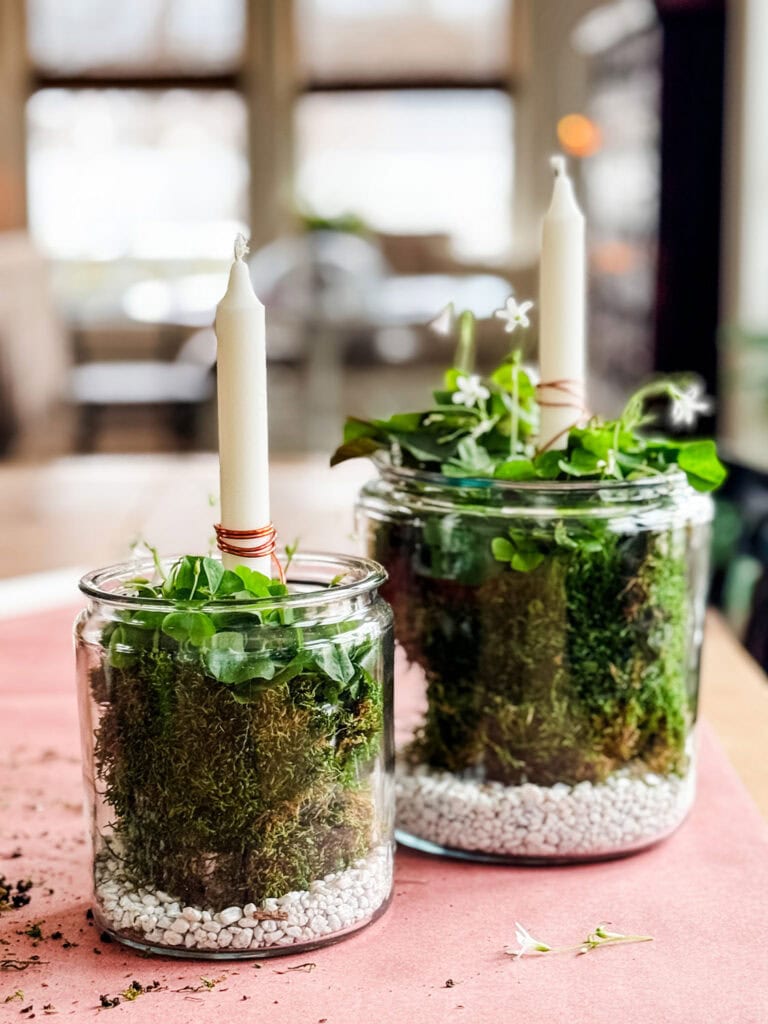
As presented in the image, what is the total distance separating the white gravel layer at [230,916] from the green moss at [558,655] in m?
0.12

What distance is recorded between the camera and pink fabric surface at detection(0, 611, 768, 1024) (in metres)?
0.45

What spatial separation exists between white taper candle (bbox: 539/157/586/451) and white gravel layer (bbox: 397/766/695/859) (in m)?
0.17

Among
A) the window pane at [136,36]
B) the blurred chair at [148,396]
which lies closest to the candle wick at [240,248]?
the blurred chair at [148,396]

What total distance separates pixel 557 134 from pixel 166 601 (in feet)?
25.7

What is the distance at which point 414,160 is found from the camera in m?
8.12

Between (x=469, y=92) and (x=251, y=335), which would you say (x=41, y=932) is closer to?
(x=251, y=335)

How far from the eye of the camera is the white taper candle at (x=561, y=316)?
60cm

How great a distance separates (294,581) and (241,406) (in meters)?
0.10

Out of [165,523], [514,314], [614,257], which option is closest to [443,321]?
[514,314]

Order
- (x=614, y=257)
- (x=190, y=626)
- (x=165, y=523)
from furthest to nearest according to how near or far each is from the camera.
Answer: (x=614, y=257) → (x=165, y=523) → (x=190, y=626)

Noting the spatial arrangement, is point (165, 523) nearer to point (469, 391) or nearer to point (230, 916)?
point (469, 391)

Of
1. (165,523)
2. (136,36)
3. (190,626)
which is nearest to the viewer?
(190,626)

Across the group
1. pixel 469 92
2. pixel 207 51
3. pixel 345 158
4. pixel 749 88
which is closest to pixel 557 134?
pixel 469 92

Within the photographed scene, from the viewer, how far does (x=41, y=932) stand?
527 mm
